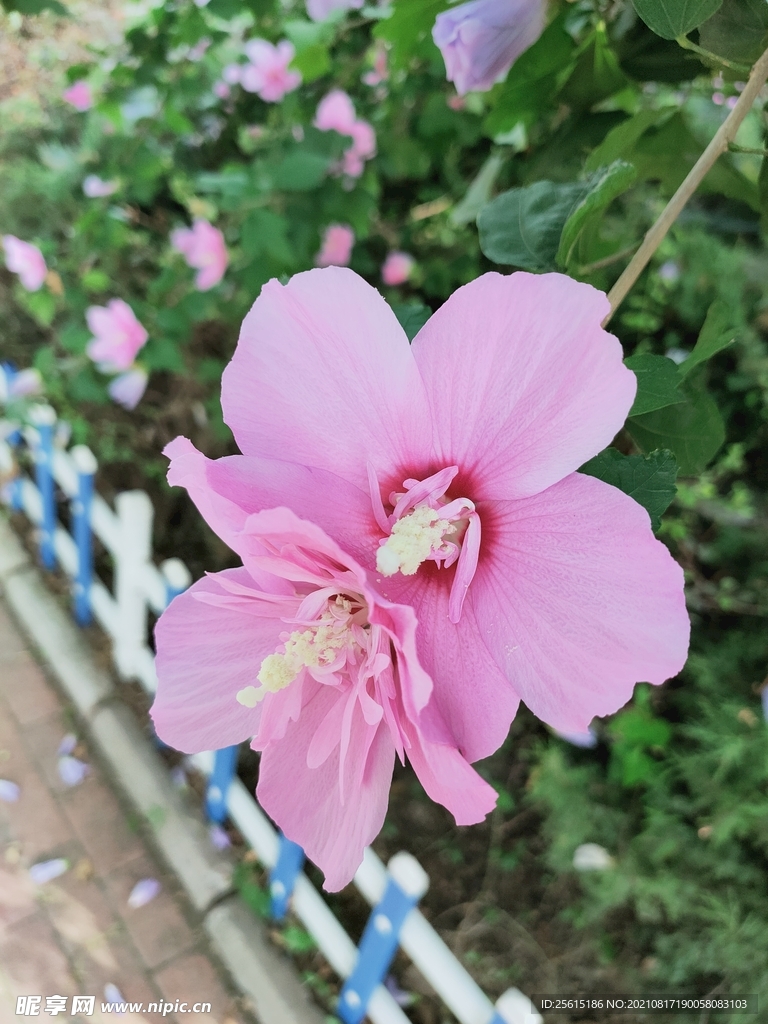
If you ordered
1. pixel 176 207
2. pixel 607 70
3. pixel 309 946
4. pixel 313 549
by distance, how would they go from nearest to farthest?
pixel 313 549 → pixel 607 70 → pixel 309 946 → pixel 176 207

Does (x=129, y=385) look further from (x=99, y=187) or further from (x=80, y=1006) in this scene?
(x=80, y=1006)

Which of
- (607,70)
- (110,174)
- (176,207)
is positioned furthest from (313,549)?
(176,207)

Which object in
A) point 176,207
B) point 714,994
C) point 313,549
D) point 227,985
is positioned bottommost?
point 227,985

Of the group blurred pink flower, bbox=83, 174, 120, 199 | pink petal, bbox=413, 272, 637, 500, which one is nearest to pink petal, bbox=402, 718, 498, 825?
pink petal, bbox=413, 272, 637, 500

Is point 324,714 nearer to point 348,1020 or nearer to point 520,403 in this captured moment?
point 520,403

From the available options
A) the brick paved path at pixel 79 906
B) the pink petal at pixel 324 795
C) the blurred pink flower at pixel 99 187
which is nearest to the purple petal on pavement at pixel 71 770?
the brick paved path at pixel 79 906

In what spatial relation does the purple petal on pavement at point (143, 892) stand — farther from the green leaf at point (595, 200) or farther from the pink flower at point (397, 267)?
the green leaf at point (595, 200)
